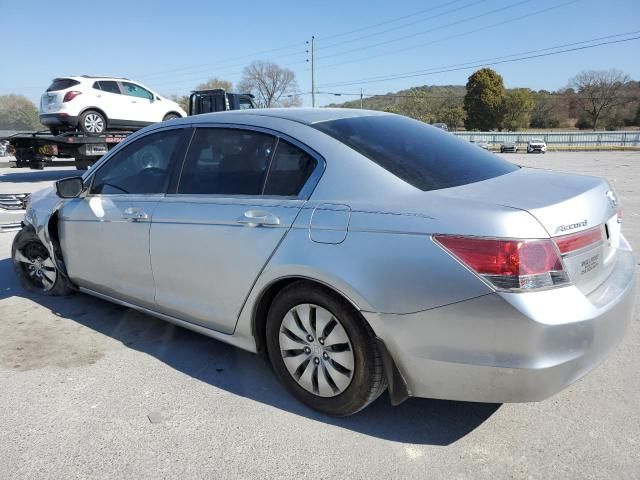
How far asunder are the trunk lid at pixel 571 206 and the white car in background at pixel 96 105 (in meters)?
13.0

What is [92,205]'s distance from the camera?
12.4ft

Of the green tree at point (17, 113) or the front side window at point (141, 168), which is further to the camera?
the green tree at point (17, 113)

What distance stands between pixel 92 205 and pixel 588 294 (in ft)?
11.2

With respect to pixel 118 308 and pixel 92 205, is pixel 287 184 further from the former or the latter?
pixel 118 308

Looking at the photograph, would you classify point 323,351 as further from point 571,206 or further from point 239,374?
point 571,206

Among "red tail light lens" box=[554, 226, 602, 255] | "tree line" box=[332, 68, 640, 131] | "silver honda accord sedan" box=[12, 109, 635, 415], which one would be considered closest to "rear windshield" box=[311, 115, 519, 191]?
"silver honda accord sedan" box=[12, 109, 635, 415]

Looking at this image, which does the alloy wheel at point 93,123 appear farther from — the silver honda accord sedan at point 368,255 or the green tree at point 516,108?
the green tree at point 516,108

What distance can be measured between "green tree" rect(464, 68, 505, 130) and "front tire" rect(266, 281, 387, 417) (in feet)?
217

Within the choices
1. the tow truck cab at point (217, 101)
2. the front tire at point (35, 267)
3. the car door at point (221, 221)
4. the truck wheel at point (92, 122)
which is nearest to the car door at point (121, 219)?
the car door at point (221, 221)

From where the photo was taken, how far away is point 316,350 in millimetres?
2598

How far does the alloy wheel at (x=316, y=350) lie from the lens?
97.8 inches

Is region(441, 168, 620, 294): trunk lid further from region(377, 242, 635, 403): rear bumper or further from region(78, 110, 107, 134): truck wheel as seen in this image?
region(78, 110, 107, 134): truck wheel

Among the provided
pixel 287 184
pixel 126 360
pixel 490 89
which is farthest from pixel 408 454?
pixel 490 89

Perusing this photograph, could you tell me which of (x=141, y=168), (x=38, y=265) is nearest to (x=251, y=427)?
(x=141, y=168)
